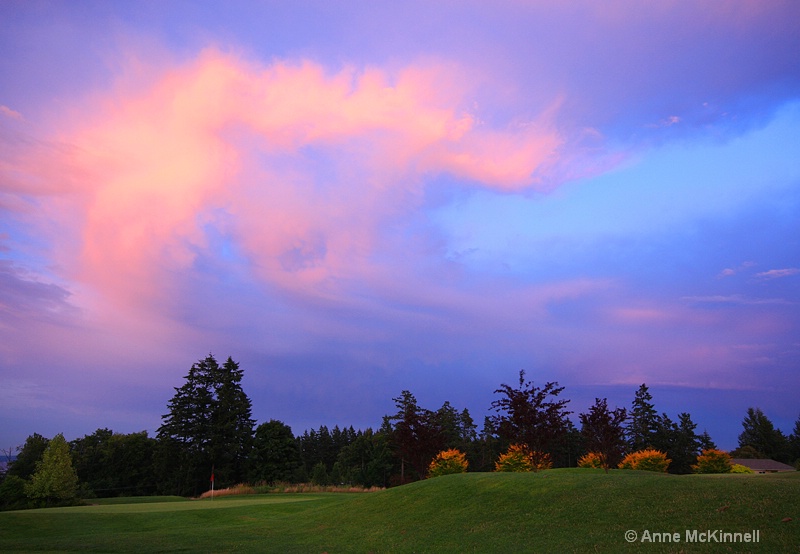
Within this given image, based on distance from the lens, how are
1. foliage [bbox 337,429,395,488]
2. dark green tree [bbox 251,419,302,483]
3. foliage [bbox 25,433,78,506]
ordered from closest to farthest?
foliage [bbox 25,433,78,506] → dark green tree [bbox 251,419,302,483] → foliage [bbox 337,429,395,488]

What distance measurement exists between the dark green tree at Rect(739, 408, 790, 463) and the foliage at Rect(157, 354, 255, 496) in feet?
275

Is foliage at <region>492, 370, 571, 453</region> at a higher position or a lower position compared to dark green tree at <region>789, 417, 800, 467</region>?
higher

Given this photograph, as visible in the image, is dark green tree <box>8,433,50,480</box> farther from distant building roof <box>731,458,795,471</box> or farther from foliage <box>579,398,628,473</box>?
distant building roof <box>731,458,795,471</box>

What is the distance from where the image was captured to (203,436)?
6222cm

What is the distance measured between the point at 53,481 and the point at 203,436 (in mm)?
22658

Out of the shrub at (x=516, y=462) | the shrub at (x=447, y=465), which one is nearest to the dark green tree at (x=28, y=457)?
the shrub at (x=447, y=465)

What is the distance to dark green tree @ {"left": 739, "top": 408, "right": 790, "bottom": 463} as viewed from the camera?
8500 cm

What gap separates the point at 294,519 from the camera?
872 inches

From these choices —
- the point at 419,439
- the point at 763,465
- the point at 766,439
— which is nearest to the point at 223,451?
the point at 419,439

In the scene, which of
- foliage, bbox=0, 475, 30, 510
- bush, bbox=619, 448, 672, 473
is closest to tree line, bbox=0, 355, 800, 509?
foliage, bbox=0, 475, 30, 510

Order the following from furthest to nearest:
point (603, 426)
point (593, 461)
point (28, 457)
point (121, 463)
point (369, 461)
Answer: point (369, 461)
point (121, 463)
point (28, 457)
point (593, 461)
point (603, 426)

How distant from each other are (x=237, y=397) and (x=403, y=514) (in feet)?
169

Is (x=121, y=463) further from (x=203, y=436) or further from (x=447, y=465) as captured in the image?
(x=447, y=465)

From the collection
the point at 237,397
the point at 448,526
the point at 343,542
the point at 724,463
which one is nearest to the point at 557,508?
the point at 448,526
